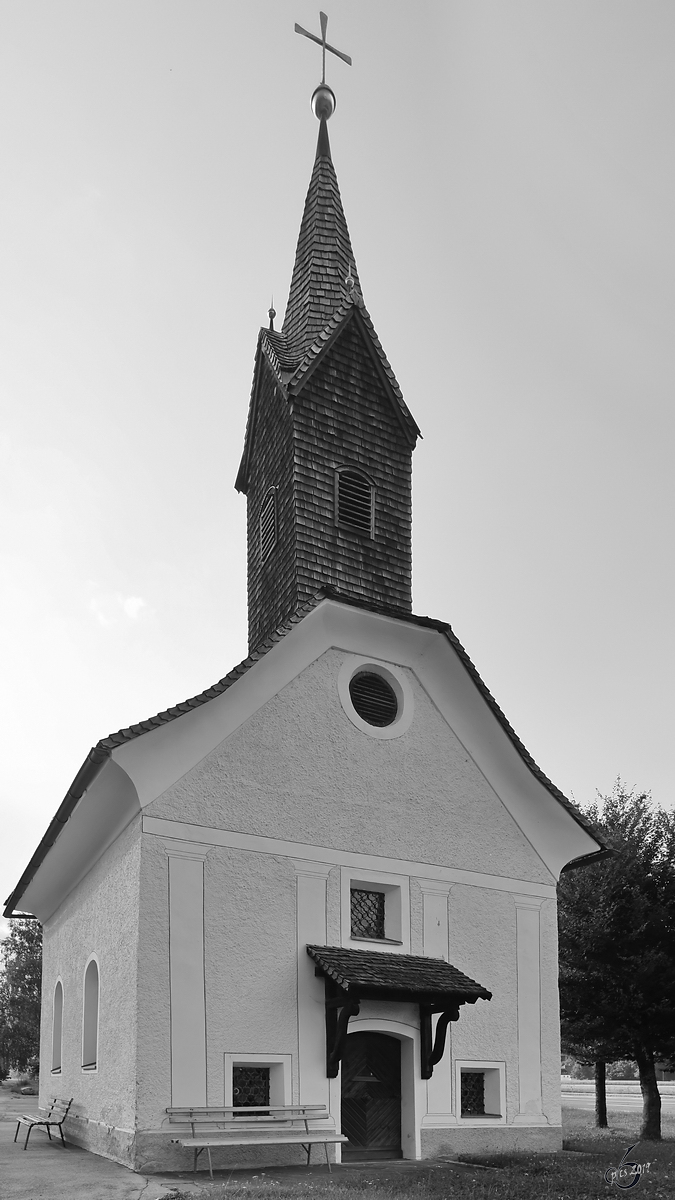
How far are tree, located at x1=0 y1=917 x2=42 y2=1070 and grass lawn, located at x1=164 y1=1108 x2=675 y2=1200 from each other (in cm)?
3432

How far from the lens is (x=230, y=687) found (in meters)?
14.6

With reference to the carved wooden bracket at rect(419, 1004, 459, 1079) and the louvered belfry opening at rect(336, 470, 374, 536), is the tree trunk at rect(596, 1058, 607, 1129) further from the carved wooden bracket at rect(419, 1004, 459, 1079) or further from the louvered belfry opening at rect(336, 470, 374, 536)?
the louvered belfry opening at rect(336, 470, 374, 536)

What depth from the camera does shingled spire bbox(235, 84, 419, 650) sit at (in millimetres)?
17562

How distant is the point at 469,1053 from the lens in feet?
50.9

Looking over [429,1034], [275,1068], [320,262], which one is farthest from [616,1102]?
[320,262]

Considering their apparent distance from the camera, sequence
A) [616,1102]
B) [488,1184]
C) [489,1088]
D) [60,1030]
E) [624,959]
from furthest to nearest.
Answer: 1. [616,1102]
2. [624,959]
3. [60,1030]
4. [489,1088]
5. [488,1184]

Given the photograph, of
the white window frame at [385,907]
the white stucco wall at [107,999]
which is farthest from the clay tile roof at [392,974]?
the white stucco wall at [107,999]

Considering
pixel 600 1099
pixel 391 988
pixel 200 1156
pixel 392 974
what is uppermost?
pixel 392 974

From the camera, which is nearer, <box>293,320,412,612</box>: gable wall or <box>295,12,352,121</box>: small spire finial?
<box>293,320,412,612</box>: gable wall

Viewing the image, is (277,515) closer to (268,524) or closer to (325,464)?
(268,524)

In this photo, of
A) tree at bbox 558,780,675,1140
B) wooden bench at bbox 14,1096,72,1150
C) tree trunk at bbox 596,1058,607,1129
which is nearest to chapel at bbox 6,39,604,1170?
wooden bench at bbox 14,1096,72,1150

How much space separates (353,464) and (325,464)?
58 centimetres

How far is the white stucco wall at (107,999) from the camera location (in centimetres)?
1315

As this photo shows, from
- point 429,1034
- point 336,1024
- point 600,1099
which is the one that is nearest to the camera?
point 336,1024
